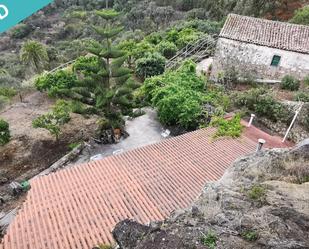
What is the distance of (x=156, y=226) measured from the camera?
564 cm

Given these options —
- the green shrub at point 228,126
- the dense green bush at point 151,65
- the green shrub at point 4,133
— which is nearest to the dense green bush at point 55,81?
the dense green bush at point 151,65

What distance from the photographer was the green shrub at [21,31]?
6744cm

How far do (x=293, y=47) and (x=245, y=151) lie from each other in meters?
9.72

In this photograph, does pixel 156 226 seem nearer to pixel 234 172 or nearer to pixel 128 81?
pixel 234 172

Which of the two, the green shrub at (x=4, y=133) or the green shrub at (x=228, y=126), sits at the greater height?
the green shrub at (x=228, y=126)

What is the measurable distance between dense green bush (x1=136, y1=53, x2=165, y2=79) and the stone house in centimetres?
456

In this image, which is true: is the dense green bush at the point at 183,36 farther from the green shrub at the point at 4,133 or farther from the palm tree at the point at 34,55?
the green shrub at the point at 4,133

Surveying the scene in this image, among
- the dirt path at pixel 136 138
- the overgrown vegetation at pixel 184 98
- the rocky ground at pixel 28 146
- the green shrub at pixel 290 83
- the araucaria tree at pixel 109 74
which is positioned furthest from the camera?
the green shrub at pixel 290 83

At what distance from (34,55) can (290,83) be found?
72.2ft

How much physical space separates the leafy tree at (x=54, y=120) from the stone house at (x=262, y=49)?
9.64 meters

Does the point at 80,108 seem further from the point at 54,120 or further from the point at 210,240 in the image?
the point at 210,240

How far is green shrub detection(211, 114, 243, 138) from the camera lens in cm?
1437

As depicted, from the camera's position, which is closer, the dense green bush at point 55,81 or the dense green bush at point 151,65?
the dense green bush at point 55,81

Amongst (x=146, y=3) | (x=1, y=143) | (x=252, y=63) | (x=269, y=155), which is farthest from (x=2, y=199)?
(x=146, y=3)
